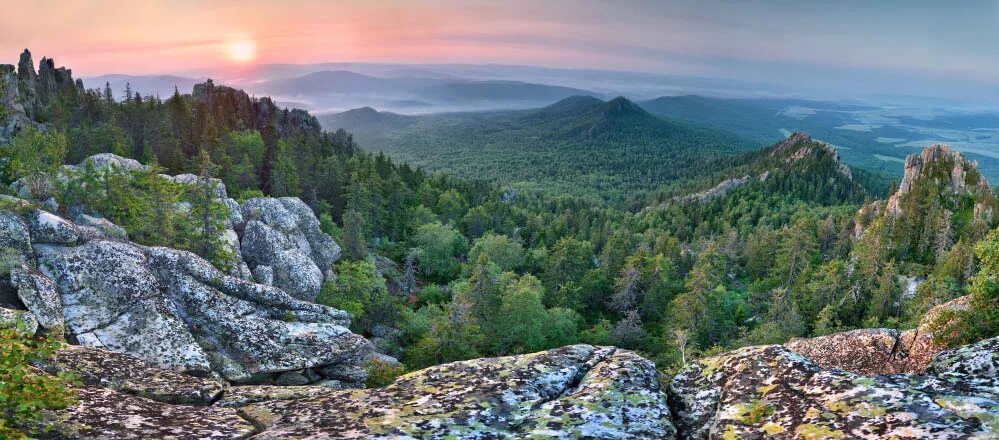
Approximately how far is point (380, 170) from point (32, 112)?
66.4m

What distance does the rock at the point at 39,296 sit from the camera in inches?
814

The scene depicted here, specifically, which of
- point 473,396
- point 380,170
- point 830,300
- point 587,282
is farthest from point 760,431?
point 380,170

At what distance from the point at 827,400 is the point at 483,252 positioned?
7893cm

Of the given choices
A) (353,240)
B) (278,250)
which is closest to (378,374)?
(278,250)

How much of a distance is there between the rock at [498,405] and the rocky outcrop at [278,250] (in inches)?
1383

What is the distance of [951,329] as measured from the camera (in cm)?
1505

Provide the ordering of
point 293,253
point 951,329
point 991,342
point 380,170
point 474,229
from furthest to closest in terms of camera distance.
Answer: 1. point 380,170
2. point 474,229
3. point 293,253
4. point 951,329
5. point 991,342

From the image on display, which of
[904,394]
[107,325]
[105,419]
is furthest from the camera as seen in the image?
[107,325]

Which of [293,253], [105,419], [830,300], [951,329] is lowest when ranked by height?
[830,300]

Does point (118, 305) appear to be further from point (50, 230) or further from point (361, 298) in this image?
point (361, 298)

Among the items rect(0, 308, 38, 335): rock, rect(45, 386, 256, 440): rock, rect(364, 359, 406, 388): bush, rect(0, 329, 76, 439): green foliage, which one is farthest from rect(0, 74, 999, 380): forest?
rect(0, 308, 38, 335): rock

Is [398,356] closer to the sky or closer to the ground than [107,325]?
closer to the ground

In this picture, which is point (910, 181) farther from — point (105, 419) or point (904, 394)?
point (105, 419)

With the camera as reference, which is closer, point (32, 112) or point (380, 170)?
point (32, 112)
